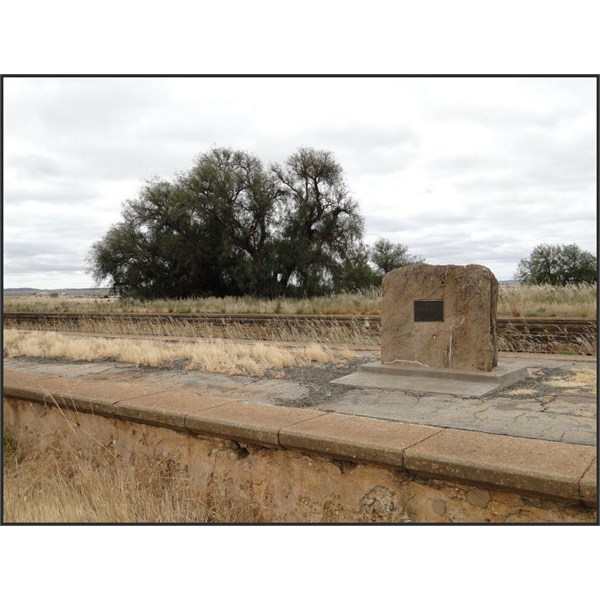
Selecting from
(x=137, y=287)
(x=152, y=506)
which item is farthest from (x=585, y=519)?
(x=137, y=287)

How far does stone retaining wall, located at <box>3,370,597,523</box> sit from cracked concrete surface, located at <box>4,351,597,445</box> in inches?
21.4

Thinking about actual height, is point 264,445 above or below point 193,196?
below

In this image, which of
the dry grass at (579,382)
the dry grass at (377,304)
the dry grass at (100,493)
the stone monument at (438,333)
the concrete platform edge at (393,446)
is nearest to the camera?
the concrete platform edge at (393,446)

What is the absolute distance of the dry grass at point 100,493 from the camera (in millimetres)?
3908

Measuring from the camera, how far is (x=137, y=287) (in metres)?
28.0

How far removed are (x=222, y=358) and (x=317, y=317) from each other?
722 centimetres

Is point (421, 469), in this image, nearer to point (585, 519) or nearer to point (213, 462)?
point (585, 519)

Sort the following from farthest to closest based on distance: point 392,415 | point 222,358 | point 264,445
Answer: point 222,358
point 392,415
point 264,445

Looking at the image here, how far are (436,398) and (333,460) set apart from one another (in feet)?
5.85

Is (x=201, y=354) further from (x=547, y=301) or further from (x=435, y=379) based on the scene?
(x=547, y=301)

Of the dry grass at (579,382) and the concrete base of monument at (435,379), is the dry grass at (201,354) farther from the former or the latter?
the dry grass at (579,382)

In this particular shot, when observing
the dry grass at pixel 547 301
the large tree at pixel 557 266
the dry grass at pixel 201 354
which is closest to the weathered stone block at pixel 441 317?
the dry grass at pixel 201 354

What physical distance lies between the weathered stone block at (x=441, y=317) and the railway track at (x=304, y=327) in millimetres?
4556

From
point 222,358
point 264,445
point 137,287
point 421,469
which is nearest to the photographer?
point 421,469
